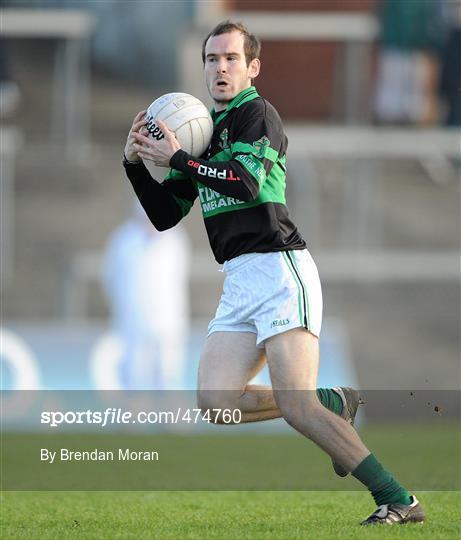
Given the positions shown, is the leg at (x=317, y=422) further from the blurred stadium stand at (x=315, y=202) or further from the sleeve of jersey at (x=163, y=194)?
the blurred stadium stand at (x=315, y=202)

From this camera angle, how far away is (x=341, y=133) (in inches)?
748

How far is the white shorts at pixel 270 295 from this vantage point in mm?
6781

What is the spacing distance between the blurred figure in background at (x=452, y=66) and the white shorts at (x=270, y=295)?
12.6 m

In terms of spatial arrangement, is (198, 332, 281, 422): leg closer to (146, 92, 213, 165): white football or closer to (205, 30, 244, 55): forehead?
(146, 92, 213, 165): white football

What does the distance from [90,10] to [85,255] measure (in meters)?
5.01

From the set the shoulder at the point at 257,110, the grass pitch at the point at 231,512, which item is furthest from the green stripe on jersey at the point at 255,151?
the grass pitch at the point at 231,512

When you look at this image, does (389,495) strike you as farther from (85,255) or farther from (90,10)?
(90,10)

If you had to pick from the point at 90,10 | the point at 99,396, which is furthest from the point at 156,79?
the point at 99,396

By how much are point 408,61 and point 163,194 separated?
12.7m

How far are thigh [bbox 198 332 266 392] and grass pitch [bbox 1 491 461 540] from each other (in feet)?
2.31

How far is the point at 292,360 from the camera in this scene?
669 cm

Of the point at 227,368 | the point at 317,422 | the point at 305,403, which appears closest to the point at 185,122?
the point at 227,368

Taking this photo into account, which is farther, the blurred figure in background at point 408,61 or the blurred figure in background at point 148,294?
→ the blurred figure in background at point 408,61

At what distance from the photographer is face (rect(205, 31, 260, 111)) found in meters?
6.98
